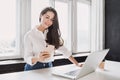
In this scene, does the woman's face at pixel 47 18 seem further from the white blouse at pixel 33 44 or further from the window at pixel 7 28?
the window at pixel 7 28

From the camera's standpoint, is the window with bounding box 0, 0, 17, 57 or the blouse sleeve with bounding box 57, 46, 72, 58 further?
the window with bounding box 0, 0, 17, 57

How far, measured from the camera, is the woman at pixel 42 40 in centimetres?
162

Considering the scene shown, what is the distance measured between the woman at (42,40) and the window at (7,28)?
3.34ft

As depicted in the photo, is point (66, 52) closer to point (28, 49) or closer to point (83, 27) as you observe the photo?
point (28, 49)

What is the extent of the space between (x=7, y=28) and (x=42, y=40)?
45.1 inches

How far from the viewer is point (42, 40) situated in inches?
68.9

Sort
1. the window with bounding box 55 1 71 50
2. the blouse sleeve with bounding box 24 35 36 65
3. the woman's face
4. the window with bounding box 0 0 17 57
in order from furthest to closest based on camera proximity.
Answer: the window with bounding box 55 1 71 50, the window with bounding box 0 0 17 57, the woman's face, the blouse sleeve with bounding box 24 35 36 65

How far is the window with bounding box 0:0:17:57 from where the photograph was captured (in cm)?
263

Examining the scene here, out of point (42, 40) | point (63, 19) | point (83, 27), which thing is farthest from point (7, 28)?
point (83, 27)

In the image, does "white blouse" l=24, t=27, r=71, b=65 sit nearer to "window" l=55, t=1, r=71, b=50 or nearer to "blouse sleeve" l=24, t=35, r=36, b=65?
"blouse sleeve" l=24, t=35, r=36, b=65

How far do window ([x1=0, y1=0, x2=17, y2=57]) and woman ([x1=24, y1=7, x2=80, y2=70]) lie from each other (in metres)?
1.02

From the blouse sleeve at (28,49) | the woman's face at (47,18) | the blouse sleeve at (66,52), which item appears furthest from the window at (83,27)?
the blouse sleeve at (28,49)

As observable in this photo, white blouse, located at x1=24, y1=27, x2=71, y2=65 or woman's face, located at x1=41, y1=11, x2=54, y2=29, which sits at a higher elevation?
woman's face, located at x1=41, y1=11, x2=54, y2=29

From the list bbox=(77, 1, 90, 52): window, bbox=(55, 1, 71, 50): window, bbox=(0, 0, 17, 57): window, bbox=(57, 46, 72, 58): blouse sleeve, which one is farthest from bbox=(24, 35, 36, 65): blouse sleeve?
bbox=(77, 1, 90, 52): window
